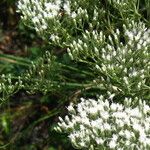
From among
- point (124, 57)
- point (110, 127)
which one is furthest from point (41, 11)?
point (110, 127)

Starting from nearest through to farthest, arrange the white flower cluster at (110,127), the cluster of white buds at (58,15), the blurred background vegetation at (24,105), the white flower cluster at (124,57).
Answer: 1. the white flower cluster at (110,127)
2. the white flower cluster at (124,57)
3. the cluster of white buds at (58,15)
4. the blurred background vegetation at (24,105)

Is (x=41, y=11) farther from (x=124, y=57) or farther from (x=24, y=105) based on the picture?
(x=24, y=105)

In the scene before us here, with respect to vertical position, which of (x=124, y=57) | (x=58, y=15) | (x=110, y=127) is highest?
(x=58, y=15)

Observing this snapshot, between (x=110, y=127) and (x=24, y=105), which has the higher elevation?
(x=24, y=105)

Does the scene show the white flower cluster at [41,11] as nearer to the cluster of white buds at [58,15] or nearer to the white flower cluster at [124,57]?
the cluster of white buds at [58,15]

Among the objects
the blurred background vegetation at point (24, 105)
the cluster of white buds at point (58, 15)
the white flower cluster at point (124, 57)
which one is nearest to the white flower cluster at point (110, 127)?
the white flower cluster at point (124, 57)

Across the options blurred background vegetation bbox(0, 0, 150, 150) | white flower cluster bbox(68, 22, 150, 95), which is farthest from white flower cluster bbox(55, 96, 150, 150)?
blurred background vegetation bbox(0, 0, 150, 150)

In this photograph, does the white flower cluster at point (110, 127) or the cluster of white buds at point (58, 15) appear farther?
the cluster of white buds at point (58, 15)
